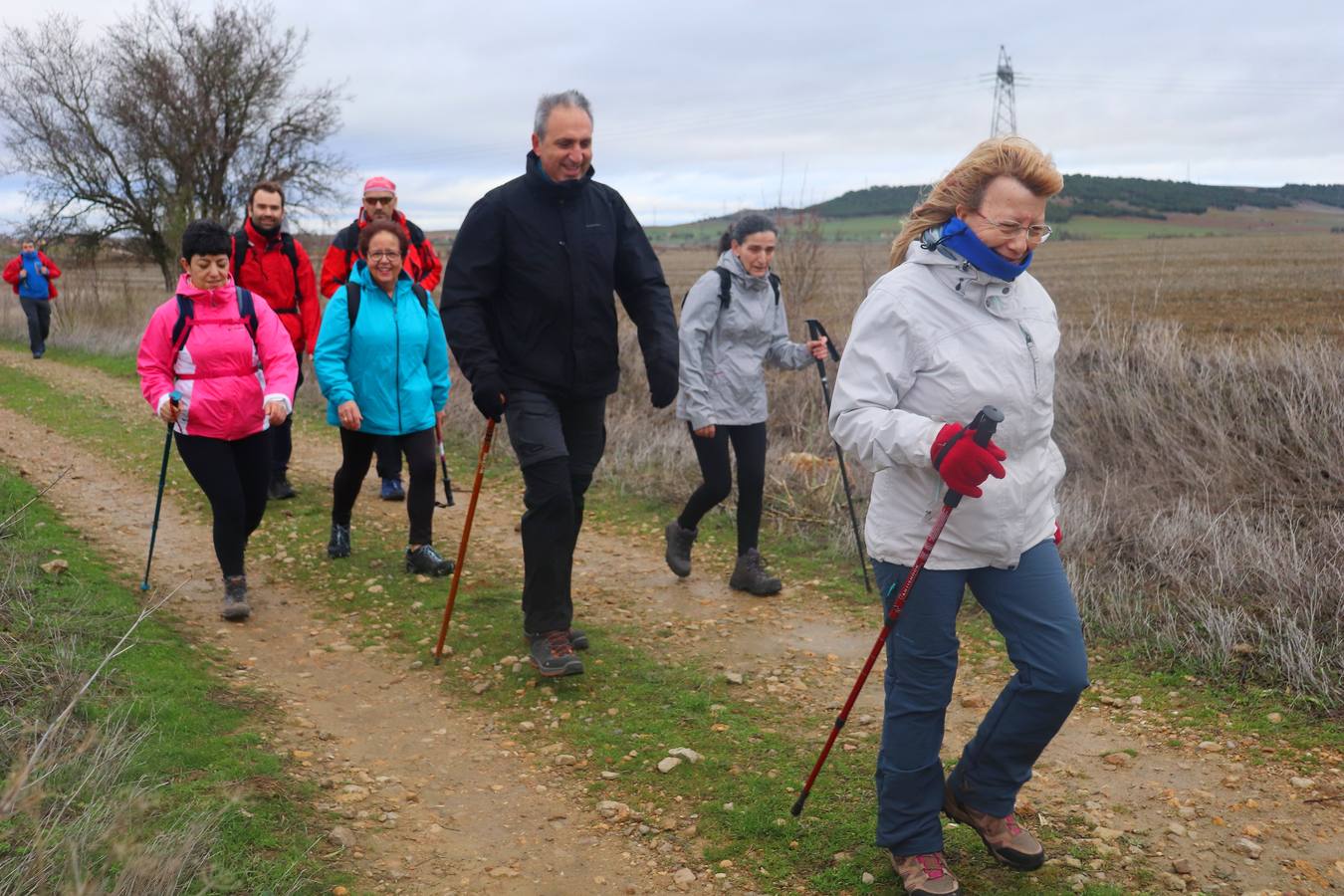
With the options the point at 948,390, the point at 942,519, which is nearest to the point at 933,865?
the point at 942,519

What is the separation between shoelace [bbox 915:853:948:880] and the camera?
3205mm

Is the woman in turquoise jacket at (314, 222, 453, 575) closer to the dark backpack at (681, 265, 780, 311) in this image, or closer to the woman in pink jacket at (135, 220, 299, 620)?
the woman in pink jacket at (135, 220, 299, 620)

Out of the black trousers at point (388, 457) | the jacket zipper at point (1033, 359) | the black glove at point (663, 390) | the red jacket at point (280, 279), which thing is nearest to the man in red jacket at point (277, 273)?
the red jacket at point (280, 279)

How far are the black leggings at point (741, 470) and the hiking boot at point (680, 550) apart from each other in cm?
29

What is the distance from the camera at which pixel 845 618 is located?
599 centimetres

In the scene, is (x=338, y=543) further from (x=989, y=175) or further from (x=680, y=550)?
(x=989, y=175)

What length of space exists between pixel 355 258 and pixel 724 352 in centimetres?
253

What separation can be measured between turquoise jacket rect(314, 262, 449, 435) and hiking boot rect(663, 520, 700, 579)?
1586 mm

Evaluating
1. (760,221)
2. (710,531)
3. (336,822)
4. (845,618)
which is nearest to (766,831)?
(336,822)

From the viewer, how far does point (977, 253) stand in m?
3.09

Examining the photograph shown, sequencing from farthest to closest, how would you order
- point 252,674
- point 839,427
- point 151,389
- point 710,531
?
point 710,531 → point 151,389 → point 252,674 → point 839,427

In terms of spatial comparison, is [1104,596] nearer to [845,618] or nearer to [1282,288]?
[845,618]

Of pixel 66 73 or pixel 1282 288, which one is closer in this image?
pixel 1282 288

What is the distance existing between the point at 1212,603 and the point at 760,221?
3.00 metres
